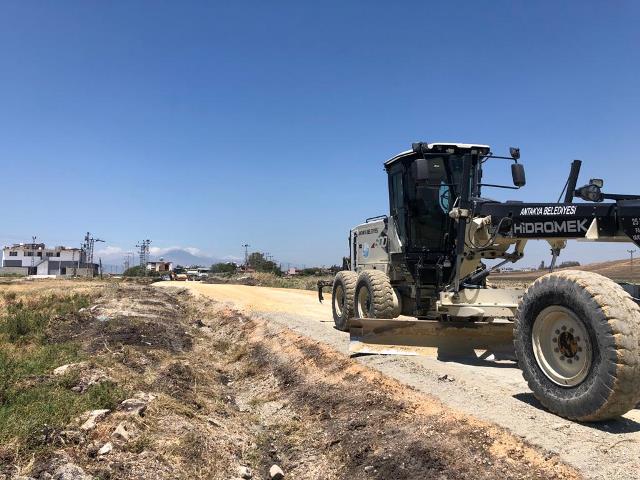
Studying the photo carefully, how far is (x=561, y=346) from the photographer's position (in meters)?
5.14

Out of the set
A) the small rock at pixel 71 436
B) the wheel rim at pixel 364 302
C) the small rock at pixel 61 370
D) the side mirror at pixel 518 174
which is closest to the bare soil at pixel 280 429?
the small rock at pixel 71 436

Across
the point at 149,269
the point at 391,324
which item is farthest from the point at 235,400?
the point at 149,269

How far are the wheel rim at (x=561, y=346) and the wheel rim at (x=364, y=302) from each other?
501 centimetres

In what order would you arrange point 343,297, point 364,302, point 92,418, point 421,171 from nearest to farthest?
point 92,418 < point 421,171 < point 364,302 < point 343,297

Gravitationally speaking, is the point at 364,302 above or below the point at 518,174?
below

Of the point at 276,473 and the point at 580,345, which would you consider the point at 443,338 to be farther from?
the point at 276,473

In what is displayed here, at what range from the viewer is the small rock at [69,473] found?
433cm

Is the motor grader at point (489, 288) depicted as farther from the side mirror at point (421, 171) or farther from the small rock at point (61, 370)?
the small rock at point (61, 370)

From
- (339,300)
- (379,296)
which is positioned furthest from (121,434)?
(339,300)

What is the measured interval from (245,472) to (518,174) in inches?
242

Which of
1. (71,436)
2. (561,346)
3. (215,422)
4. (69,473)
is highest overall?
(561,346)

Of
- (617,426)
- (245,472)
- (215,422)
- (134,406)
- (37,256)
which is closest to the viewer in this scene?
(617,426)

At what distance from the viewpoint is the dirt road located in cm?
398

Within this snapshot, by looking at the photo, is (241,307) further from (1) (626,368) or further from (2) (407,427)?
(1) (626,368)
